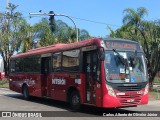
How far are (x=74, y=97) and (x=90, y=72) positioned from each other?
69.4 inches

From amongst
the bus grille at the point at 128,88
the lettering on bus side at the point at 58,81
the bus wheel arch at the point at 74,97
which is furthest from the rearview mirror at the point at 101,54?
the lettering on bus side at the point at 58,81

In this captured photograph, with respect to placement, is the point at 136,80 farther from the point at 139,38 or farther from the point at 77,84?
the point at 139,38

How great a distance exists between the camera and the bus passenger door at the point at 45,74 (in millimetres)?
19875

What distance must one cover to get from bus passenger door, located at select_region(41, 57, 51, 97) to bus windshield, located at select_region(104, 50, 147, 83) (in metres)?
5.28

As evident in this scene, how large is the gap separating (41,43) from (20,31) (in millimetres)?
5133

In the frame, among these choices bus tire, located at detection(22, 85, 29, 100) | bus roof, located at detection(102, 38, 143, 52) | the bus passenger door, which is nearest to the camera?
bus roof, located at detection(102, 38, 143, 52)

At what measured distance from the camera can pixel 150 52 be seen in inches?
1220

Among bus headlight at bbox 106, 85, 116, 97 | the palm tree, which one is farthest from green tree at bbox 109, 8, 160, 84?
bus headlight at bbox 106, 85, 116, 97

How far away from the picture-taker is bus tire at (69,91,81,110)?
16.6 metres

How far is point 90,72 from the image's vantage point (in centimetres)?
1584

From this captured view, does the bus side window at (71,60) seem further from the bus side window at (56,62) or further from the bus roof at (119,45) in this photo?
the bus roof at (119,45)

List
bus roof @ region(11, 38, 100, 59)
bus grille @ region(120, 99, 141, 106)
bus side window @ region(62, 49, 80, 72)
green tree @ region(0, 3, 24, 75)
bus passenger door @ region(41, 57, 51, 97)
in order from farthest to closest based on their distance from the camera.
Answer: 1. green tree @ region(0, 3, 24, 75)
2. bus passenger door @ region(41, 57, 51, 97)
3. bus side window @ region(62, 49, 80, 72)
4. bus roof @ region(11, 38, 100, 59)
5. bus grille @ region(120, 99, 141, 106)

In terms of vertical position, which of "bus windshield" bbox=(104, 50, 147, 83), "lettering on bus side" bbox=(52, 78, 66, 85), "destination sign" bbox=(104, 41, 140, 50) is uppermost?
"destination sign" bbox=(104, 41, 140, 50)

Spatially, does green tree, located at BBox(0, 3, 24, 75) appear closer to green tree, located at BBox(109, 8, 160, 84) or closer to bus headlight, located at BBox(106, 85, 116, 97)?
green tree, located at BBox(109, 8, 160, 84)
